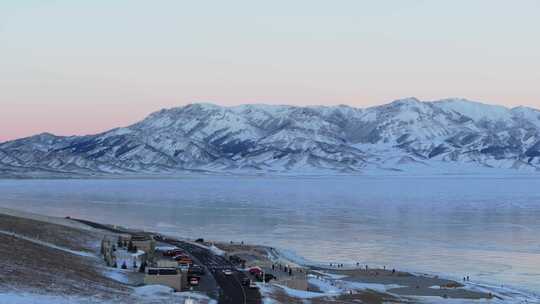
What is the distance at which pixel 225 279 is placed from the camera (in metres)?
54.0

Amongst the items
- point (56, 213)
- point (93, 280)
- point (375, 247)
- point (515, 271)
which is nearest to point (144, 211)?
point (56, 213)

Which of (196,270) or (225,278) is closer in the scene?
(225,278)

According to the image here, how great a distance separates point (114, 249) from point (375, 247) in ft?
120

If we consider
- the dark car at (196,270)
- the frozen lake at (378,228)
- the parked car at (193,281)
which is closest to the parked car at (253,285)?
the parked car at (193,281)

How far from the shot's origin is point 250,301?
44.3m

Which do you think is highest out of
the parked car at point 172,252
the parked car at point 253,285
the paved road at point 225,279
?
the parked car at point 172,252

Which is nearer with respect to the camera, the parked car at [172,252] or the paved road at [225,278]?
the paved road at [225,278]

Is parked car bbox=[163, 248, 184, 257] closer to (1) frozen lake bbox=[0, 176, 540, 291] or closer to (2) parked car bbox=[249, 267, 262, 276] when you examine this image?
(2) parked car bbox=[249, 267, 262, 276]

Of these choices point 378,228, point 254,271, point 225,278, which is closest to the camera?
point 225,278

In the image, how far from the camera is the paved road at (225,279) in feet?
149

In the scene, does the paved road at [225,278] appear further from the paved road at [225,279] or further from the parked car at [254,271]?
the parked car at [254,271]

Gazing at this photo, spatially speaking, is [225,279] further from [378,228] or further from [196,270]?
[378,228]

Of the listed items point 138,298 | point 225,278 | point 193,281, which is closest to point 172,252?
point 225,278

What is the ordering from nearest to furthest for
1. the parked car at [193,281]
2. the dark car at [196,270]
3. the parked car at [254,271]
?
the parked car at [193,281] < the dark car at [196,270] < the parked car at [254,271]
